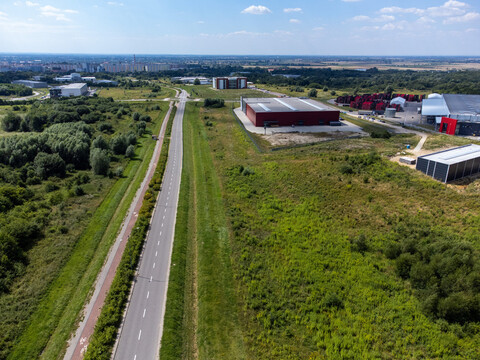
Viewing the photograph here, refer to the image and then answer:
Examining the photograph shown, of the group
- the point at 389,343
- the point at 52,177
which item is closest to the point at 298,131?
the point at 52,177

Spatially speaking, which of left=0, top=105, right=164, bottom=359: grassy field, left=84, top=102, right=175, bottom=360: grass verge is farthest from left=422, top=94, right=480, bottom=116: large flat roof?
left=0, top=105, right=164, bottom=359: grassy field

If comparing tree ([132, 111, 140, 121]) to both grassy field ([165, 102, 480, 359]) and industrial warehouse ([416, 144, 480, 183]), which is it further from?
industrial warehouse ([416, 144, 480, 183])

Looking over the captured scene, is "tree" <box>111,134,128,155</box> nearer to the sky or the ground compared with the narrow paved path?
nearer to the sky

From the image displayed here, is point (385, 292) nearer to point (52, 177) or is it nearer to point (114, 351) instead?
point (114, 351)

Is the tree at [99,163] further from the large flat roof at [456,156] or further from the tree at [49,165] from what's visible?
the large flat roof at [456,156]

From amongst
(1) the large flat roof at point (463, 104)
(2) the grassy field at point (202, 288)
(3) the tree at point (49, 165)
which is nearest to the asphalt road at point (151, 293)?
(2) the grassy field at point (202, 288)

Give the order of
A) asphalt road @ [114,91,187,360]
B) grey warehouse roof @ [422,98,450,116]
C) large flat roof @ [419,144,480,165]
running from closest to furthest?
asphalt road @ [114,91,187,360] → large flat roof @ [419,144,480,165] → grey warehouse roof @ [422,98,450,116]

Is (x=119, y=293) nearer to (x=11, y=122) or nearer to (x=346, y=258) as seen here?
(x=346, y=258)
